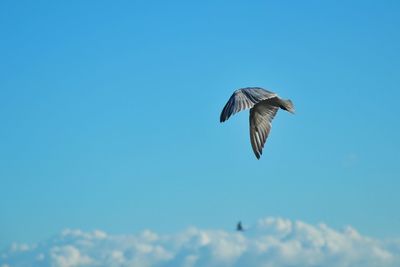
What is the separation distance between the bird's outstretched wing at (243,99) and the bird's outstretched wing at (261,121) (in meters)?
5.30

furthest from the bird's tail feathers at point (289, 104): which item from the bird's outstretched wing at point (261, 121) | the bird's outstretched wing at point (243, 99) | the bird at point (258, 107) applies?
the bird's outstretched wing at point (243, 99)

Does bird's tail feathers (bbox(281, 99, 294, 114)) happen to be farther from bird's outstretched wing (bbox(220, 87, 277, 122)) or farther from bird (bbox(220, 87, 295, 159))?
bird's outstretched wing (bbox(220, 87, 277, 122))

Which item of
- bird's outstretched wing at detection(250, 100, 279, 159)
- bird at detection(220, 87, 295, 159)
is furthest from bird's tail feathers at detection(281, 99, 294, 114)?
bird's outstretched wing at detection(250, 100, 279, 159)

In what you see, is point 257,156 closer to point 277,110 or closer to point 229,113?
point 277,110

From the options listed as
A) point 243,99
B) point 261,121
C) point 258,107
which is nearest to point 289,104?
point 258,107

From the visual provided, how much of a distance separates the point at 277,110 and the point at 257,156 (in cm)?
344

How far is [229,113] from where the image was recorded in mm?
37562

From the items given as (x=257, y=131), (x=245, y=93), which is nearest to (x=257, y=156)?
(x=257, y=131)

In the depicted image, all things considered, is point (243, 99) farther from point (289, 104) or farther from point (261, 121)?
point (261, 121)

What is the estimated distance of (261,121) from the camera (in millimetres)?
46531

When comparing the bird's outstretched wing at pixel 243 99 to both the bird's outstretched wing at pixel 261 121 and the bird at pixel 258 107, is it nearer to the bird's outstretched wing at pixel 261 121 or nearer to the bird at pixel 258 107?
the bird at pixel 258 107

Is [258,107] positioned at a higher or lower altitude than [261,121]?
higher

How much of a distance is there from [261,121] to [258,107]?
81cm

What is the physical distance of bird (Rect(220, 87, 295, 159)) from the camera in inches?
1512
